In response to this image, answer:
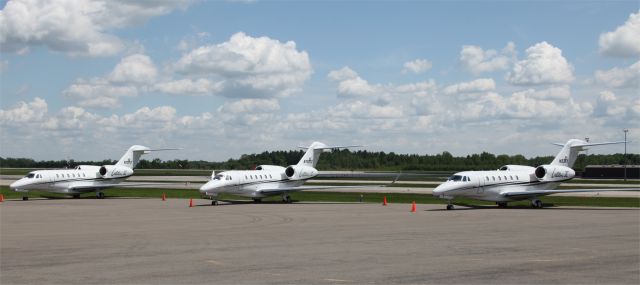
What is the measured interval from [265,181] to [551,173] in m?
18.9

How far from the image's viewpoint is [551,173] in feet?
145

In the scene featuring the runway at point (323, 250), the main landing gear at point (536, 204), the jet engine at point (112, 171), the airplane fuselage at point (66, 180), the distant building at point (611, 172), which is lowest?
the runway at point (323, 250)

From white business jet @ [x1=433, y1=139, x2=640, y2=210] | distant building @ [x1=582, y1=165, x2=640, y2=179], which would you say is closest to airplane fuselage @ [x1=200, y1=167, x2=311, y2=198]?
white business jet @ [x1=433, y1=139, x2=640, y2=210]

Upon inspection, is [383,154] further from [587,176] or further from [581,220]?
[581,220]

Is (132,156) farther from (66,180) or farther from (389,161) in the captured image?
(389,161)

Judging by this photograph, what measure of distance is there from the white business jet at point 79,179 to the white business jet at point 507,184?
1063 inches

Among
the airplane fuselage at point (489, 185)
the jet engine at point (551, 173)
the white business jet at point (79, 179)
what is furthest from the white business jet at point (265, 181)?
the jet engine at point (551, 173)

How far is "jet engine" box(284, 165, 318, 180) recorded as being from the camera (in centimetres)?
5234

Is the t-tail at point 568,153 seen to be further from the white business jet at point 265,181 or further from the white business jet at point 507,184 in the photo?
the white business jet at point 265,181

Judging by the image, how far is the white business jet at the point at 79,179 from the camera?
55.3 meters

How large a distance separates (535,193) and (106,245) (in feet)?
96.0

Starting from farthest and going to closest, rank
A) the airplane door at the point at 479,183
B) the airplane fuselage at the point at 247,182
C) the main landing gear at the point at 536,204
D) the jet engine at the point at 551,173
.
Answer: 1. the airplane fuselage at the point at 247,182
2. the jet engine at the point at 551,173
3. the main landing gear at the point at 536,204
4. the airplane door at the point at 479,183

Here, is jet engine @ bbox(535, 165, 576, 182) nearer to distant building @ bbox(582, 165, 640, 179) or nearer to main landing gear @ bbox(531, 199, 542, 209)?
main landing gear @ bbox(531, 199, 542, 209)

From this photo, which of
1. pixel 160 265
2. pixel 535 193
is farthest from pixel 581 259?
pixel 535 193
